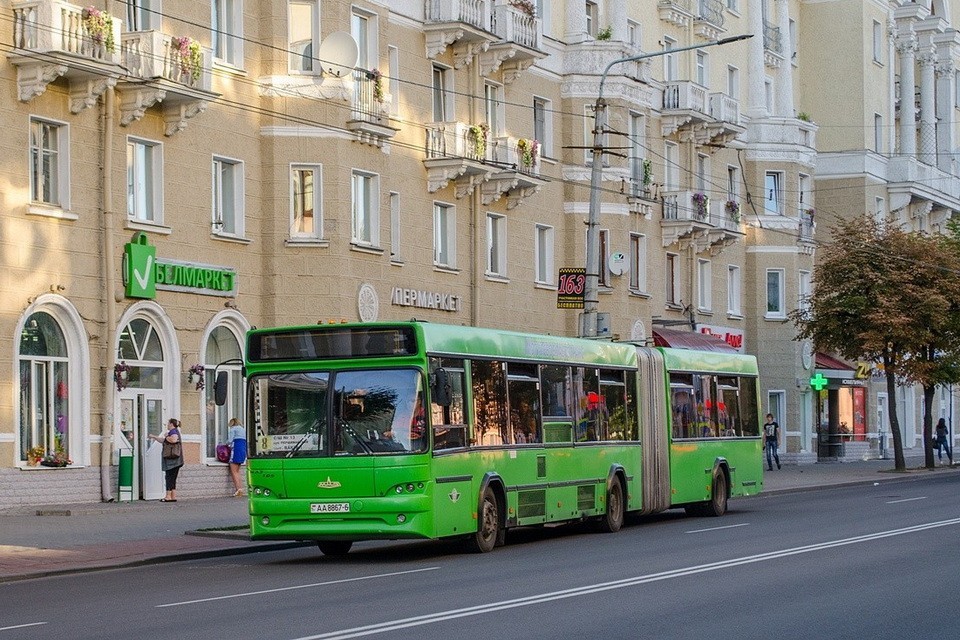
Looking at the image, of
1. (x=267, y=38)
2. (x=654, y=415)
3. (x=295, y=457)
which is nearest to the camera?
(x=295, y=457)

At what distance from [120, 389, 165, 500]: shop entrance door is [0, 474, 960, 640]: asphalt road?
28.9ft

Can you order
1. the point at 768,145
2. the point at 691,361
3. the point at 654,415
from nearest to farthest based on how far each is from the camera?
the point at 654,415 → the point at 691,361 → the point at 768,145

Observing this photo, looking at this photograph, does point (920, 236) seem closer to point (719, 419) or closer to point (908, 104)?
point (908, 104)

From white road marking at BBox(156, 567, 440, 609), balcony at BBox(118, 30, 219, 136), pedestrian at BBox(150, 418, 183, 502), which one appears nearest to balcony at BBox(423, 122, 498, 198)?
balcony at BBox(118, 30, 219, 136)

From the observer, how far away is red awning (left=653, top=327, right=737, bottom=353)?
163ft

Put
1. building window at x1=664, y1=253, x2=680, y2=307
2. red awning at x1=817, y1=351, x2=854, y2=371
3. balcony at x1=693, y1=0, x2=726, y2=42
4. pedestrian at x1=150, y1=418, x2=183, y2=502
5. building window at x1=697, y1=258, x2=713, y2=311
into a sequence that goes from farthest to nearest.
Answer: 1. red awning at x1=817, y1=351, x2=854, y2=371
2. building window at x1=697, y1=258, x2=713, y2=311
3. balcony at x1=693, y1=0, x2=726, y2=42
4. building window at x1=664, y1=253, x2=680, y2=307
5. pedestrian at x1=150, y1=418, x2=183, y2=502

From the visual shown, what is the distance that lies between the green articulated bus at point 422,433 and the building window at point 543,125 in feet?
67.6

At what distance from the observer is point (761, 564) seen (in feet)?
58.2

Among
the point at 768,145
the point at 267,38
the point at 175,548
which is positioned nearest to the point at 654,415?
the point at 175,548

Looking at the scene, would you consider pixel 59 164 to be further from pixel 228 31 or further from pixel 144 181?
pixel 228 31

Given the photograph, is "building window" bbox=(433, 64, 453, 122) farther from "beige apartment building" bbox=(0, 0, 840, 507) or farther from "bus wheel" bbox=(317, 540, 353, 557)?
"bus wheel" bbox=(317, 540, 353, 557)

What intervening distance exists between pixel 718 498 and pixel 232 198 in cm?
1180

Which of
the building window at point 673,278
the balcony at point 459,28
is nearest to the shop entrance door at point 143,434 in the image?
the balcony at point 459,28

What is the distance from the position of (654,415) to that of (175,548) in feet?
28.0
